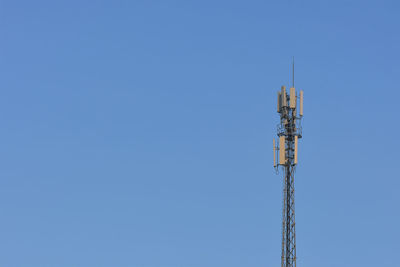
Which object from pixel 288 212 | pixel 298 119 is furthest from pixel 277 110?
pixel 288 212

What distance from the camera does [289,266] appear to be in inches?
5325

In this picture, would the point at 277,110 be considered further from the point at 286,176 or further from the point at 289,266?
the point at 289,266

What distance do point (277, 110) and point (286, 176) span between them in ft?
26.2

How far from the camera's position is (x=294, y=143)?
13875cm

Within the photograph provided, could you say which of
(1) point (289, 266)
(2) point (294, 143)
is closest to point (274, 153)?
(2) point (294, 143)

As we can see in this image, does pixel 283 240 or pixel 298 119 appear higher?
pixel 298 119

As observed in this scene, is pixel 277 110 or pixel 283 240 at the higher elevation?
pixel 277 110

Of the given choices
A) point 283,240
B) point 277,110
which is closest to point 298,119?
→ point 277,110

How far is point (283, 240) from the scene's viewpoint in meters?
136

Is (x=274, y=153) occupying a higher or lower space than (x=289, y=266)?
higher

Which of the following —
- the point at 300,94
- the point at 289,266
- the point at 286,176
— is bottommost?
the point at 289,266

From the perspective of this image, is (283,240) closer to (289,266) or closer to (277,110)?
(289,266)

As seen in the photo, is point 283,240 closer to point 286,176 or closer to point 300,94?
point 286,176

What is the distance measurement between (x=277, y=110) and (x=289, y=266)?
59.9ft
